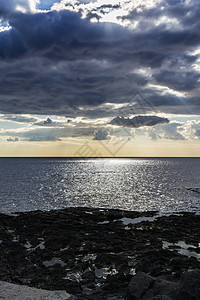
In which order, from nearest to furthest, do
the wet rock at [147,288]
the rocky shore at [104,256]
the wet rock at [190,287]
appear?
1. the wet rock at [190,287]
2. the wet rock at [147,288]
3. the rocky shore at [104,256]

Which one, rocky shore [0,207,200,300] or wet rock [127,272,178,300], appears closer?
wet rock [127,272,178,300]

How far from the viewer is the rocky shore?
15.5 meters

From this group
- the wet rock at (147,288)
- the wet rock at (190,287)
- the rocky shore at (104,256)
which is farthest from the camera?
the rocky shore at (104,256)

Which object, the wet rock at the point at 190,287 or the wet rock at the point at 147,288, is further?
the wet rock at the point at 147,288

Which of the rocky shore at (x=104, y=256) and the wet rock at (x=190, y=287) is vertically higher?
the wet rock at (x=190, y=287)

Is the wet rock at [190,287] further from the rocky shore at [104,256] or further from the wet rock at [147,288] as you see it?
the wet rock at [147,288]

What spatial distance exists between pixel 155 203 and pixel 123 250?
32033mm

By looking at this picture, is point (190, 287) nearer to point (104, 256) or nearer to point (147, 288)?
point (147, 288)

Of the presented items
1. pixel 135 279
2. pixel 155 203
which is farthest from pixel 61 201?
pixel 135 279

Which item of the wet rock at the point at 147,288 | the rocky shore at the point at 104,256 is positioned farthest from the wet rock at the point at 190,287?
the wet rock at the point at 147,288

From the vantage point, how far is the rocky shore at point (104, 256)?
15.5 metres

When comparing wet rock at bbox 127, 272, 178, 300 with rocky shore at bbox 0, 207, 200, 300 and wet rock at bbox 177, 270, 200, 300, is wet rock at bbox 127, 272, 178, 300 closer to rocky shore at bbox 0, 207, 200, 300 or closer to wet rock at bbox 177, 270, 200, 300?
rocky shore at bbox 0, 207, 200, 300

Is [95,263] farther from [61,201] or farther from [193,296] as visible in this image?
[61,201]

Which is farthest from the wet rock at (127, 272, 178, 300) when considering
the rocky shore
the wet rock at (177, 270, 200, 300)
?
the wet rock at (177, 270, 200, 300)
